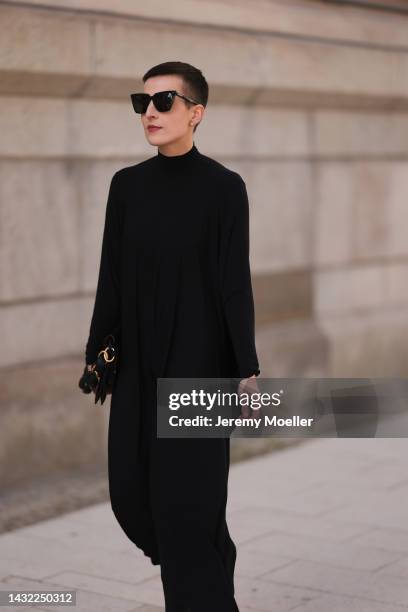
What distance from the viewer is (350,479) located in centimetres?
780

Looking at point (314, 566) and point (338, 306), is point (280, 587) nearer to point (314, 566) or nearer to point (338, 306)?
point (314, 566)

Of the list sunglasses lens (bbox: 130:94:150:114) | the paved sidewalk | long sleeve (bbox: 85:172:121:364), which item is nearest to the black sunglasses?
sunglasses lens (bbox: 130:94:150:114)

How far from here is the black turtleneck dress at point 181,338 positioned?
14.5ft

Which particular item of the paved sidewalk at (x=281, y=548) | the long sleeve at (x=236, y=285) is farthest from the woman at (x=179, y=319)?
the paved sidewalk at (x=281, y=548)

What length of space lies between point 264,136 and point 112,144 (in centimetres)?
172

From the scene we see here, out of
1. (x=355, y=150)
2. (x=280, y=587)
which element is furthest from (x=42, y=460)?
(x=355, y=150)

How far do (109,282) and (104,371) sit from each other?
0.32 metres

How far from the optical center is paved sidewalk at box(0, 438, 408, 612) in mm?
5520

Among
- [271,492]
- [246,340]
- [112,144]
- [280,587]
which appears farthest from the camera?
[112,144]

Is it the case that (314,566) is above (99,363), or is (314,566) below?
below

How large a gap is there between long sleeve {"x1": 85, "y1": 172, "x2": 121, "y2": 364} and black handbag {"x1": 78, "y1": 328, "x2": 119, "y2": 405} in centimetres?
4

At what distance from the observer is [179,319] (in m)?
4.44

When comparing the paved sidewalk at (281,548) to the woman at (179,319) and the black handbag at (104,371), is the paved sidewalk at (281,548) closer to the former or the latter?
the woman at (179,319)

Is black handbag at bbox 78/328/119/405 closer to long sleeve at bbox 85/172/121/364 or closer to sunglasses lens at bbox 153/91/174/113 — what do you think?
long sleeve at bbox 85/172/121/364
